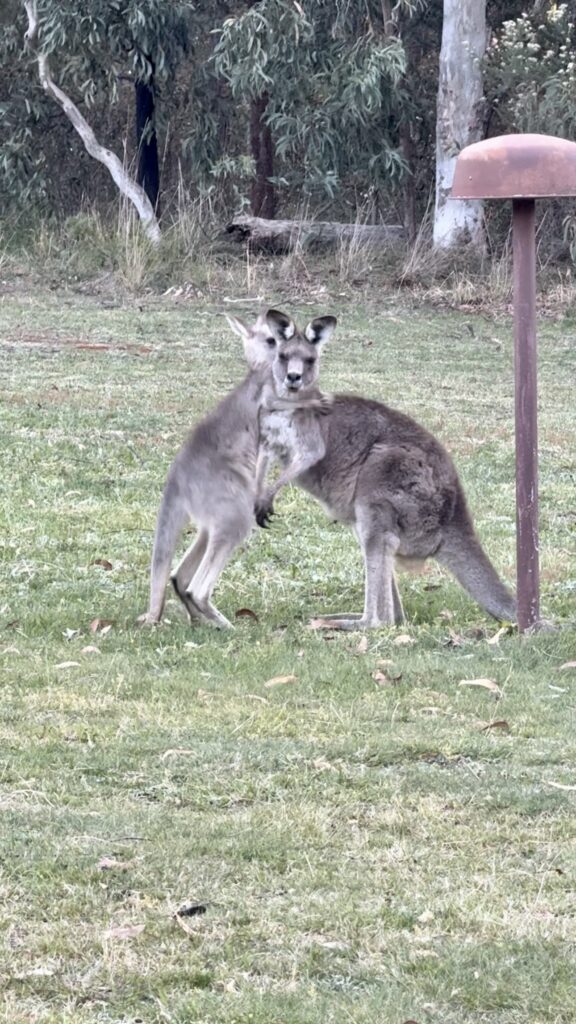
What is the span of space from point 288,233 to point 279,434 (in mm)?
15304

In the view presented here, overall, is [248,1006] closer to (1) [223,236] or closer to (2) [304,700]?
(2) [304,700]

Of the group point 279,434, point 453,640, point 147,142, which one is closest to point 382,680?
point 453,640

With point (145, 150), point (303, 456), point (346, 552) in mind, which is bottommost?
point (346, 552)

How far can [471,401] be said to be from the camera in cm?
1426

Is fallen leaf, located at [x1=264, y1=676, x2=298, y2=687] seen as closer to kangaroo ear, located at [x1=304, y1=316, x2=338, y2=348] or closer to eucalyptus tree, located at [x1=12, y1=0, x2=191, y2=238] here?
kangaroo ear, located at [x1=304, y1=316, x2=338, y2=348]

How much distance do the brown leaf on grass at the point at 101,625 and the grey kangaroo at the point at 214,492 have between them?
0.14 meters

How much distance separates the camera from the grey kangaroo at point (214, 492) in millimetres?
7129

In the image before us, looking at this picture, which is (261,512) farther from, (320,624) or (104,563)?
(104,563)

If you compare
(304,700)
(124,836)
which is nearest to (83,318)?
(304,700)

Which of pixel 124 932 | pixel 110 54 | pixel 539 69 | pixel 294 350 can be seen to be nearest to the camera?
pixel 124 932

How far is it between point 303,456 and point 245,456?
0.27m

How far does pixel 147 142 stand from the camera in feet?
78.7

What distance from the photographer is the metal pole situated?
698 cm

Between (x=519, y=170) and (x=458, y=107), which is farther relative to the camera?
(x=458, y=107)
